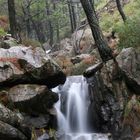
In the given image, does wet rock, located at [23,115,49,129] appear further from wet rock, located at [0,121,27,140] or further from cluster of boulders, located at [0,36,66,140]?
wet rock, located at [0,121,27,140]

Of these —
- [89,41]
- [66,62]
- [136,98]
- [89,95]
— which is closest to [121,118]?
[136,98]

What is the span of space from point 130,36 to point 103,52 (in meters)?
1.49

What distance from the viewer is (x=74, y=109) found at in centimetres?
1706

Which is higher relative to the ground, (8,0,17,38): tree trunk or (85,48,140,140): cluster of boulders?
(8,0,17,38): tree trunk

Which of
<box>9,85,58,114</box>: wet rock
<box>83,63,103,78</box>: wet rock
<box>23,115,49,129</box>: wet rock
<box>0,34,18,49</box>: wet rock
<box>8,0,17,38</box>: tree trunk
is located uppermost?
<box>8,0,17,38</box>: tree trunk

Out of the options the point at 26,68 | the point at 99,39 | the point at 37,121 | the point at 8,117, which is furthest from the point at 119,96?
the point at 8,117

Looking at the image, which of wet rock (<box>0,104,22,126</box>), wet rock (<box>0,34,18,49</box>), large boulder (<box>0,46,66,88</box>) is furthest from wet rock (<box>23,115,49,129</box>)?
wet rock (<box>0,34,18,49</box>)

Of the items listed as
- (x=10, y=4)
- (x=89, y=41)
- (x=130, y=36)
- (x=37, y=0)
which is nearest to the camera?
(x=130, y=36)

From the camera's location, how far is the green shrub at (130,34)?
1684 cm

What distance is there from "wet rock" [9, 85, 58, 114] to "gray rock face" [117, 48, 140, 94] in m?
3.31

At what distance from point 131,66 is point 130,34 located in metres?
1.95

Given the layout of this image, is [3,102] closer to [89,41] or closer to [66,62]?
[66,62]

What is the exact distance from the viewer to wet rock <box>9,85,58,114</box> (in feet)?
48.6

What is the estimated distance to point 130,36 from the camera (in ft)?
55.5
